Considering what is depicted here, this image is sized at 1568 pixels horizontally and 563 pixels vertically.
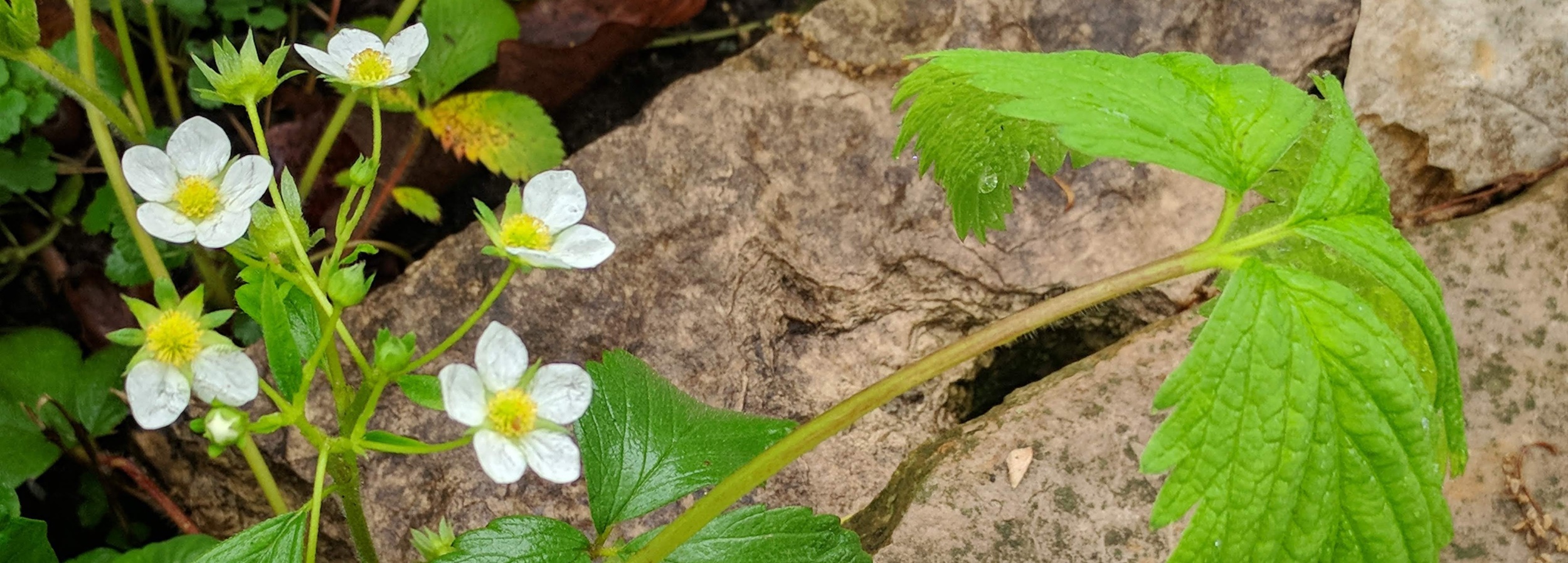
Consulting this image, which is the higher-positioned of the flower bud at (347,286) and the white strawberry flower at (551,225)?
the white strawberry flower at (551,225)

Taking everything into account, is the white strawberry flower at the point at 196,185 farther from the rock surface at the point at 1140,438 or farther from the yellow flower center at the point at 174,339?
the rock surface at the point at 1140,438

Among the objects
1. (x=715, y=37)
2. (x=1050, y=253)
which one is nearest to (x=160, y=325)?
(x=1050, y=253)

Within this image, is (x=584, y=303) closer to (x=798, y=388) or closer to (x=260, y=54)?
(x=798, y=388)

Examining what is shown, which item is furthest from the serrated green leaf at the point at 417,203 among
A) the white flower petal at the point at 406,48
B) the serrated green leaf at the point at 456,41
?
the white flower petal at the point at 406,48

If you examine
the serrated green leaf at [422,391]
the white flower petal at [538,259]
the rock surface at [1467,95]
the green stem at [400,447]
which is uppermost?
the rock surface at [1467,95]

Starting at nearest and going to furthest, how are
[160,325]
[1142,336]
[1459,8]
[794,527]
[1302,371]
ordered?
[160,325] → [1302,371] → [794,527] → [1142,336] → [1459,8]
